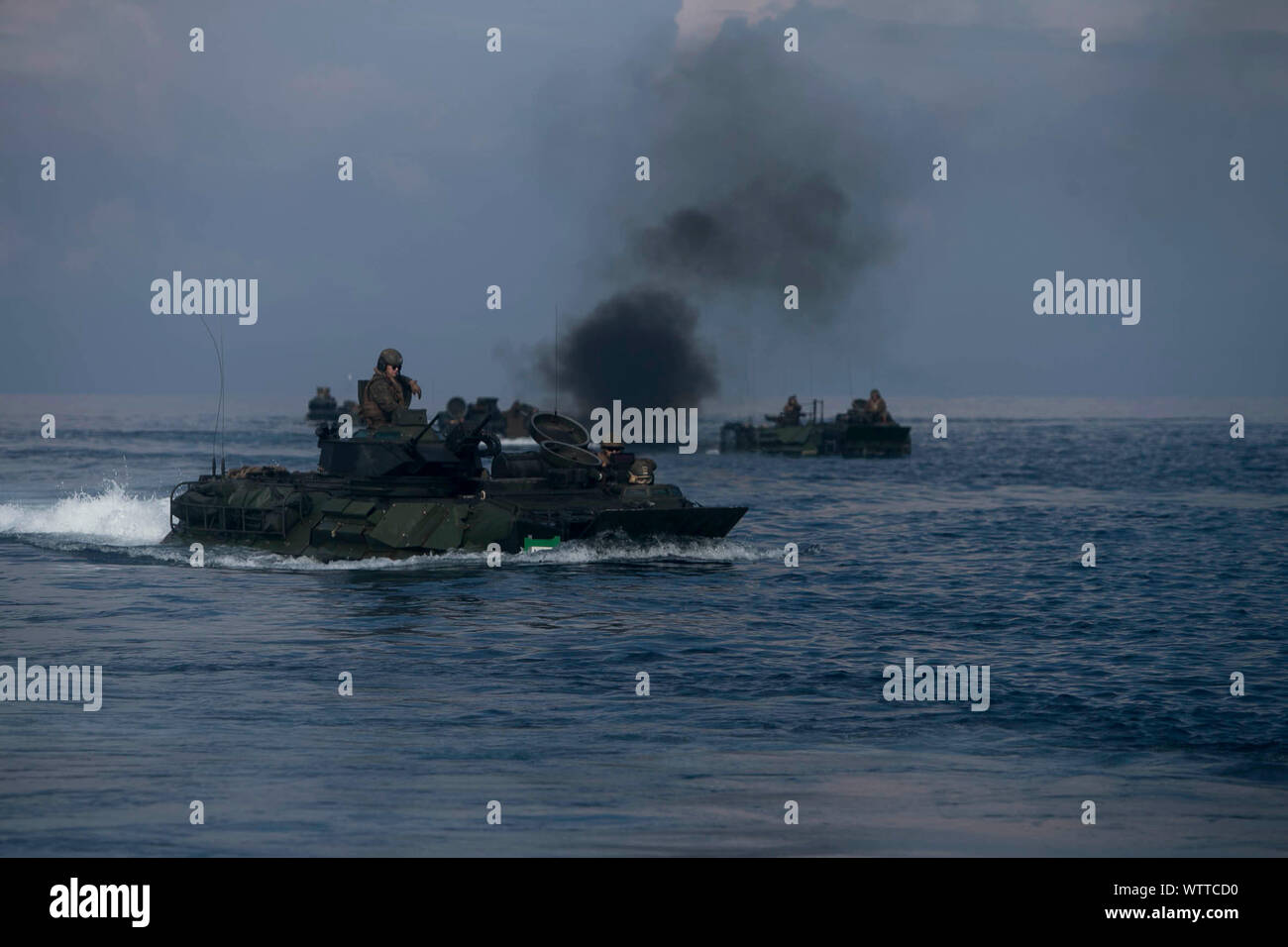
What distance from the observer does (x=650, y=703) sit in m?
17.4

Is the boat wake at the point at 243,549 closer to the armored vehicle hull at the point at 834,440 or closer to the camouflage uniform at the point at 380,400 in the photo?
the camouflage uniform at the point at 380,400

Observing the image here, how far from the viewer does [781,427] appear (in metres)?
91.7

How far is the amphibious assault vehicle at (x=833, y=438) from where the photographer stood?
87.6 meters

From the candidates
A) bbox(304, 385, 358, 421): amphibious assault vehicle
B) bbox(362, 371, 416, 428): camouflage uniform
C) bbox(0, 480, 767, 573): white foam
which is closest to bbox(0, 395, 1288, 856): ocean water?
bbox(0, 480, 767, 573): white foam

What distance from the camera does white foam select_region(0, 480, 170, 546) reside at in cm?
3787

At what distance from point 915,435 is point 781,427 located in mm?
58803

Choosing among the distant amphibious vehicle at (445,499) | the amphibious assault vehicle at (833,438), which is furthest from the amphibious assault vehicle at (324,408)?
the distant amphibious vehicle at (445,499)

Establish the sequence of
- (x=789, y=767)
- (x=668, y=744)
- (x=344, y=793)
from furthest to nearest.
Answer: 1. (x=668, y=744)
2. (x=789, y=767)
3. (x=344, y=793)

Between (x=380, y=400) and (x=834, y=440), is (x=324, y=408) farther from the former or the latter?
(x=380, y=400)

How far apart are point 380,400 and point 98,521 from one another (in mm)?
13505

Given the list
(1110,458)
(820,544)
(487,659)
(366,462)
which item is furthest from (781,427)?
(487,659)

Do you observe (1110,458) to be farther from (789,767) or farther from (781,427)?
(789,767)

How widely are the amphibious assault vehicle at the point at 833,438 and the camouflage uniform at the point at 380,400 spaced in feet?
190
